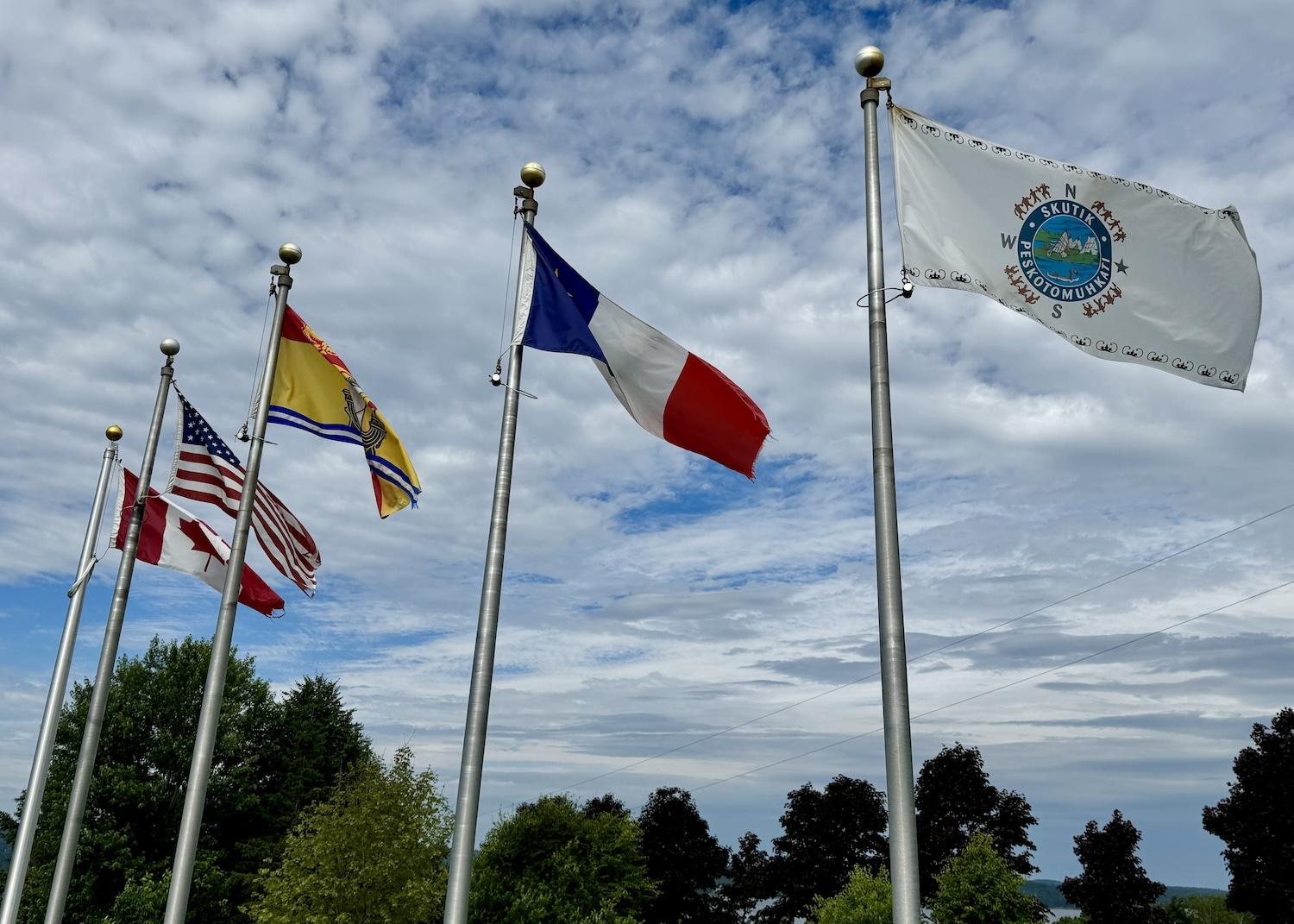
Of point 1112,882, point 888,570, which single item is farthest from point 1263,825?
point 888,570

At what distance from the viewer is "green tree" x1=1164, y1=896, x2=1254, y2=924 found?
295 ft

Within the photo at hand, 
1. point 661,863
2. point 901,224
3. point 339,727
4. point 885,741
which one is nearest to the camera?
point 885,741

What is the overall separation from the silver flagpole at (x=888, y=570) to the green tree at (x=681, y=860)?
71.4m

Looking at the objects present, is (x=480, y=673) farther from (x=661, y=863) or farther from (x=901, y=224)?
(x=661, y=863)

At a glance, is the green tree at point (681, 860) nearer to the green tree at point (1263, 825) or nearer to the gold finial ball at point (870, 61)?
the green tree at point (1263, 825)

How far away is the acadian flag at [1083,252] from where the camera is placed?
11.8 meters

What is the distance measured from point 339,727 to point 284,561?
172ft

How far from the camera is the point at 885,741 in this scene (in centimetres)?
948

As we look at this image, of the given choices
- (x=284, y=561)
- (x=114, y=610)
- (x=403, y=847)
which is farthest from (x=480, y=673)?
(x=403, y=847)

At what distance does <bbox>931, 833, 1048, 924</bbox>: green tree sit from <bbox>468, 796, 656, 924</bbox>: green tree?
48.5 ft

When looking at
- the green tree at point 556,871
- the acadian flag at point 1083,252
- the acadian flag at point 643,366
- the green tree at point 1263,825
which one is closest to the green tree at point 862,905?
the green tree at point 556,871

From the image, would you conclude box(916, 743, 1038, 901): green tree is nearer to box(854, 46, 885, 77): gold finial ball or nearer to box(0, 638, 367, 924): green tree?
box(0, 638, 367, 924): green tree

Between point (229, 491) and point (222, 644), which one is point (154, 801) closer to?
point (229, 491)

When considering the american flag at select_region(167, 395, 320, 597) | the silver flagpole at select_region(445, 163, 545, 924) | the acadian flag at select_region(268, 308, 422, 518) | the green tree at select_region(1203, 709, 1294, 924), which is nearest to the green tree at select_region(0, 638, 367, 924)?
the american flag at select_region(167, 395, 320, 597)
